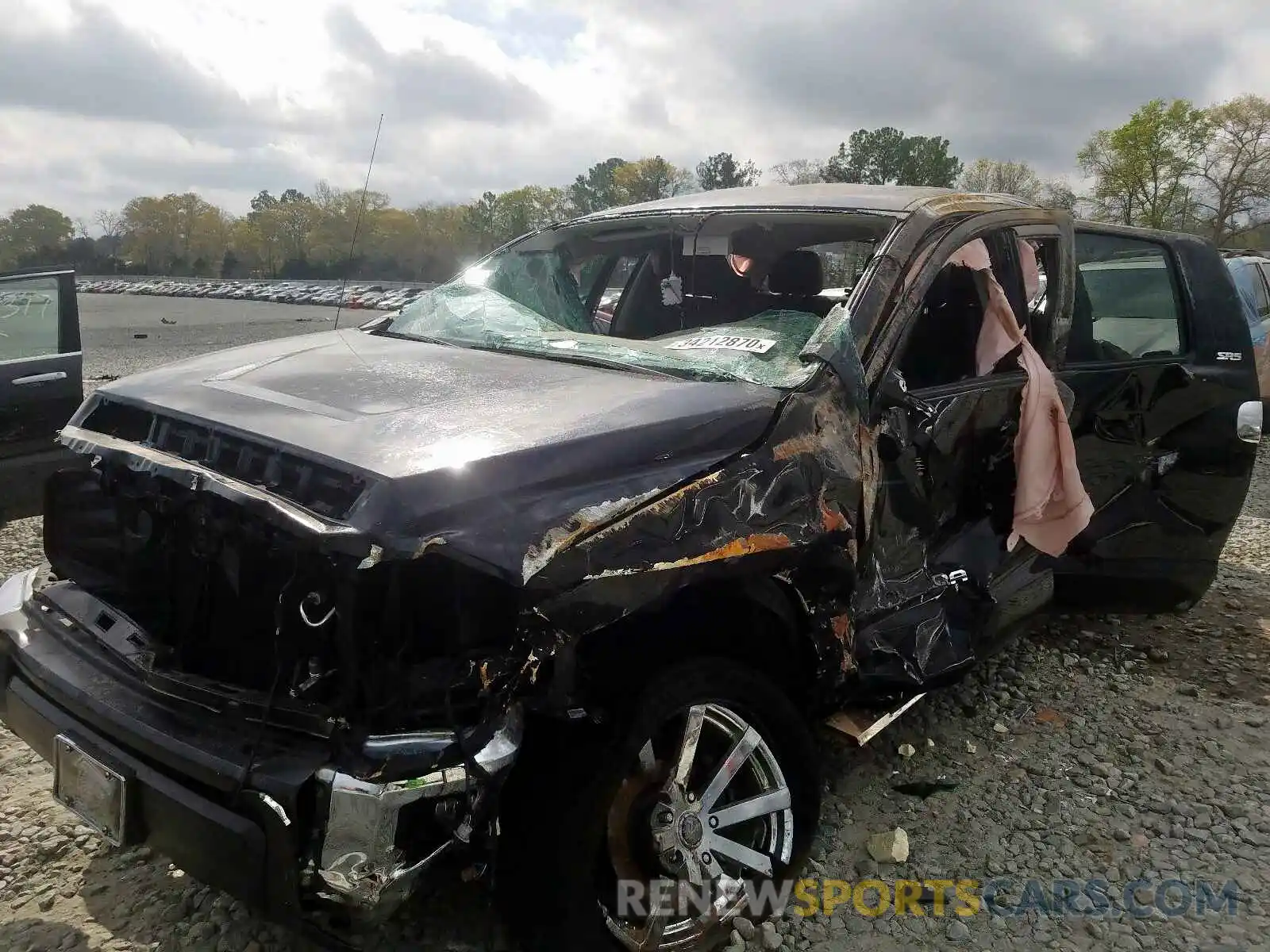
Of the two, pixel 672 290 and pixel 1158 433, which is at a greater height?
pixel 672 290

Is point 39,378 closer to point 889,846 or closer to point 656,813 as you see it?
point 656,813

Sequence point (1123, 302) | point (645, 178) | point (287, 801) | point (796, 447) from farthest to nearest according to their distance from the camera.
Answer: point (645, 178) < point (1123, 302) < point (796, 447) < point (287, 801)

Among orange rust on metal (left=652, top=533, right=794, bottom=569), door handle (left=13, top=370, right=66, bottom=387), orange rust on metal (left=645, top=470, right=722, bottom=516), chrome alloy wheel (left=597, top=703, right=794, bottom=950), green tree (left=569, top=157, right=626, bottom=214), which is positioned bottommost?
chrome alloy wheel (left=597, top=703, right=794, bottom=950)

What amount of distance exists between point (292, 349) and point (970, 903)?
8.63 ft

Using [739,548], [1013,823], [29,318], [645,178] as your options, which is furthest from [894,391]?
[645,178]

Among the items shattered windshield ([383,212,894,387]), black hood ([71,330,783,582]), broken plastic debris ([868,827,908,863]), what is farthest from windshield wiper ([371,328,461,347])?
broken plastic debris ([868,827,908,863])

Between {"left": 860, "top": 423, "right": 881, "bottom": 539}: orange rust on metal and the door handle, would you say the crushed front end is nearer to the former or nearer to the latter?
{"left": 860, "top": 423, "right": 881, "bottom": 539}: orange rust on metal

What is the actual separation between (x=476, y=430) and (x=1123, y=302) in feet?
11.5

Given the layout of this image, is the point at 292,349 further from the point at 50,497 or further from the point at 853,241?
the point at 853,241

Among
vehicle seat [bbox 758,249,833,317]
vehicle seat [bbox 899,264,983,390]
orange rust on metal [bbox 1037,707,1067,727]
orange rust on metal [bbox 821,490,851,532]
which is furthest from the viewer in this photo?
orange rust on metal [bbox 1037,707,1067,727]

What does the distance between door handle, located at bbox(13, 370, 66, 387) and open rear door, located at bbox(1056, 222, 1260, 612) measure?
4.86 metres

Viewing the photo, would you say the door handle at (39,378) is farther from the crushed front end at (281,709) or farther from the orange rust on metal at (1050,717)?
the orange rust on metal at (1050,717)

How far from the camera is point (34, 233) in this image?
3081 inches

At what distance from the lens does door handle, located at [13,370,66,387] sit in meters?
4.64
